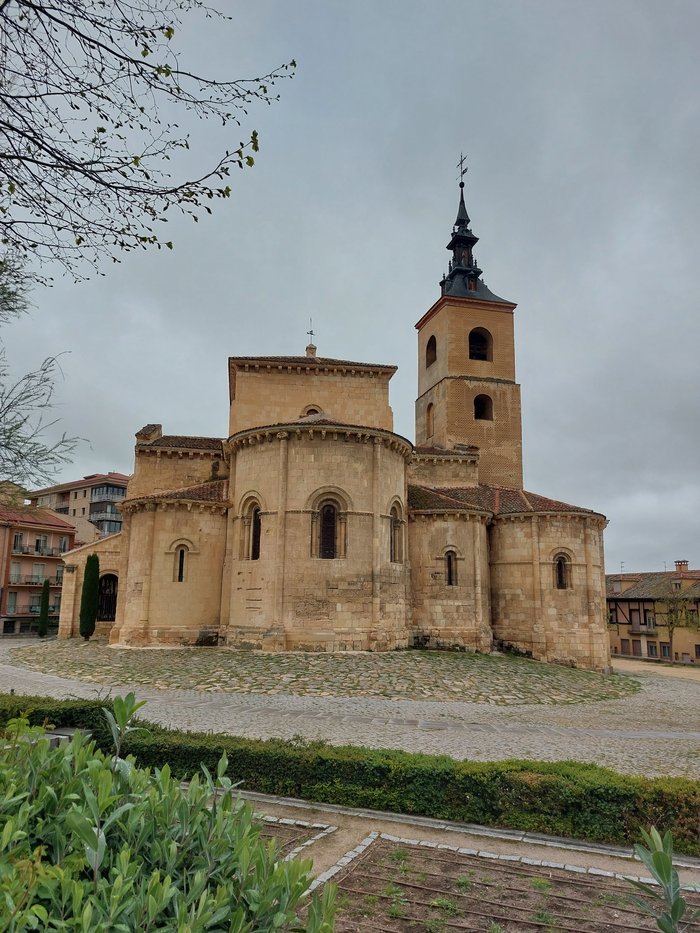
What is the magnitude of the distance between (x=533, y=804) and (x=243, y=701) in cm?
790

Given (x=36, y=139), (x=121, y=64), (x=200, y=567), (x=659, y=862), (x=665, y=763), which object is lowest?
(x=665, y=763)

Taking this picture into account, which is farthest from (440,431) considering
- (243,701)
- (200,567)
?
(243,701)

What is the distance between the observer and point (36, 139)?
5.53 metres

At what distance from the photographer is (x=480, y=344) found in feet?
116

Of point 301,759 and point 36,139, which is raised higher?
point 36,139

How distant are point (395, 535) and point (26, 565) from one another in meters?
33.8

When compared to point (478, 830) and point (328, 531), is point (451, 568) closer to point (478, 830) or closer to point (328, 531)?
point (328, 531)

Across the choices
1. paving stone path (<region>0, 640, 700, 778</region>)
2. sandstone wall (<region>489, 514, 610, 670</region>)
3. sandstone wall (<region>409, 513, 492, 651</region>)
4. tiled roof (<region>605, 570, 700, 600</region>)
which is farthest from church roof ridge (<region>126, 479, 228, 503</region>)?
tiled roof (<region>605, 570, 700, 600</region>)

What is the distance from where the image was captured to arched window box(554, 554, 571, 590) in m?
23.0

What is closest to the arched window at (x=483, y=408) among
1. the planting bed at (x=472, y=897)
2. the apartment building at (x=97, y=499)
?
the planting bed at (x=472, y=897)

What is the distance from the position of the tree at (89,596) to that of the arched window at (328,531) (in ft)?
42.0

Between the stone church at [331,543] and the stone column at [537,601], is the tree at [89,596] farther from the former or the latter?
the stone column at [537,601]

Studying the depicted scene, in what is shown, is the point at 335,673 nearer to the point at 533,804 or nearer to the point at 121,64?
the point at 533,804

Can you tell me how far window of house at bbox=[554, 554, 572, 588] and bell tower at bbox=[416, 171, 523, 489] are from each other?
9.44m
